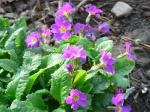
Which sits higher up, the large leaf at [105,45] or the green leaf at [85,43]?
the green leaf at [85,43]

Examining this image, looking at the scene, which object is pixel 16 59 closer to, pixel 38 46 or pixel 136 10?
pixel 38 46

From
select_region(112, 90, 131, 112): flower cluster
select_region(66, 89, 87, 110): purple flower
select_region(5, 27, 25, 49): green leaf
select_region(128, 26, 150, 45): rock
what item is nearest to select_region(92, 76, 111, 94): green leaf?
select_region(112, 90, 131, 112): flower cluster

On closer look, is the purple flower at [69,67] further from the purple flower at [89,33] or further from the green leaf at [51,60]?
the purple flower at [89,33]

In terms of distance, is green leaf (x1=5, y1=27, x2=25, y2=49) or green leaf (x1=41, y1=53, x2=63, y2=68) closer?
green leaf (x1=41, y1=53, x2=63, y2=68)

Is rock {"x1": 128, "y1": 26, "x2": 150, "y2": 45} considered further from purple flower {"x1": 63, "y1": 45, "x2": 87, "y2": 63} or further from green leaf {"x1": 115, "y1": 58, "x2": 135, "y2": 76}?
purple flower {"x1": 63, "y1": 45, "x2": 87, "y2": 63}

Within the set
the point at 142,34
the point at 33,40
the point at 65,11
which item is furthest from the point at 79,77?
the point at 142,34

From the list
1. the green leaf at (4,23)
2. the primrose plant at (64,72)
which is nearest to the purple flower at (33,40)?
the primrose plant at (64,72)

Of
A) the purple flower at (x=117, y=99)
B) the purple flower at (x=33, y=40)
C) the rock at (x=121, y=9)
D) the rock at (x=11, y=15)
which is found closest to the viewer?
the purple flower at (x=117, y=99)
